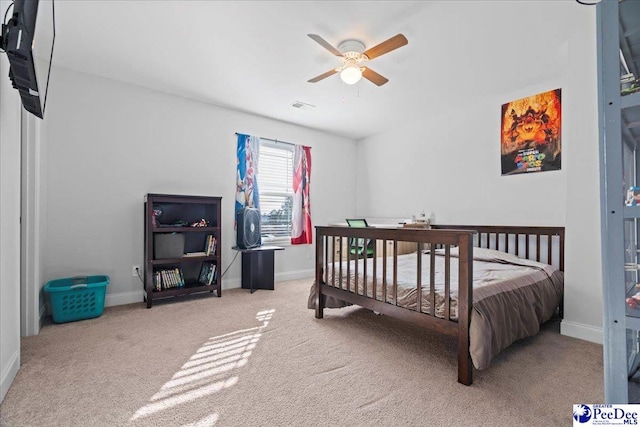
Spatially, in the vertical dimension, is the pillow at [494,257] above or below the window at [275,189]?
below

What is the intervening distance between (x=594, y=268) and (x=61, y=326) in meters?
4.28

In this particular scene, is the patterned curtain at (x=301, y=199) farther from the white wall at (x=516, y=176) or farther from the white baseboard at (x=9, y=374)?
the white baseboard at (x=9, y=374)

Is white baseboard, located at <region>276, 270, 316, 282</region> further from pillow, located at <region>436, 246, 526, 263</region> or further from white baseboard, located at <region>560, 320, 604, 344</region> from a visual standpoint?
white baseboard, located at <region>560, 320, 604, 344</region>

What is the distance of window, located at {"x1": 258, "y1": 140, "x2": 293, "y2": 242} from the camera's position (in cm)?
421

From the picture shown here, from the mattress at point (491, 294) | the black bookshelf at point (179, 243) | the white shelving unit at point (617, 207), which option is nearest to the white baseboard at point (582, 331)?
the mattress at point (491, 294)

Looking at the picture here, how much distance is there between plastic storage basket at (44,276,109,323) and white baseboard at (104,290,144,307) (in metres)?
0.32

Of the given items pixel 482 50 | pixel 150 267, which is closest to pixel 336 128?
pixel 482 50

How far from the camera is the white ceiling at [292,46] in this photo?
1.99 m

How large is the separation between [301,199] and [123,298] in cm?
251

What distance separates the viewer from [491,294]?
1.79 meters

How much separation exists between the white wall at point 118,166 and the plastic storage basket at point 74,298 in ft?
0.67

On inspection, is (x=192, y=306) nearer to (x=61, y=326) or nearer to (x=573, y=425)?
(x=61, y=326)

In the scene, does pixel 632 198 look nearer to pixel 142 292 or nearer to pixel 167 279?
pixel 167 279

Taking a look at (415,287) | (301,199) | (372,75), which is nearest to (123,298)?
(301,199)
